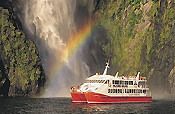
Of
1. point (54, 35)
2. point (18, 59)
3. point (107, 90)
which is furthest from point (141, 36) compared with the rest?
point (107, 90)

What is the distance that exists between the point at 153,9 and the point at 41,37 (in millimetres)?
38752

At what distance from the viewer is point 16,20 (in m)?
135

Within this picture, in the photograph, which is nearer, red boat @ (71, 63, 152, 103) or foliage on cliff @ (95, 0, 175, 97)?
red boat @ (71, 63, 152, 103)

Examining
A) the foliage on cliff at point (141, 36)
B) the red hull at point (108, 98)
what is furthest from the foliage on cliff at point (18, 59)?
the red hull at point (108, 98)

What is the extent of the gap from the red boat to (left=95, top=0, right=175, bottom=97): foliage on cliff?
3298cm

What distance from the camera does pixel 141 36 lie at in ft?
474

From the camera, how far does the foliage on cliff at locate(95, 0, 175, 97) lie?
139000 mm

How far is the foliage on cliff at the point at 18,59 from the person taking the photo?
411ft

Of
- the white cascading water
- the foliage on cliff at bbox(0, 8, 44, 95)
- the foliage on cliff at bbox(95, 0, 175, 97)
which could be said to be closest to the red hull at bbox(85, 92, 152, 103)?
the foliage on cliff at bbox(95, 0, 175, 97)

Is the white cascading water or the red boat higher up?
the white cascading water

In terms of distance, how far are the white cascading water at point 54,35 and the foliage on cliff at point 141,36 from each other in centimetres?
1345

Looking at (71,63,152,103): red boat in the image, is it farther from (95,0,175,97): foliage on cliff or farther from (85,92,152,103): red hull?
(95,0,175,97): foliage on cliff

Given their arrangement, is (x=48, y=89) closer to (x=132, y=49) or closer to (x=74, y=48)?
(x=74, y=48)

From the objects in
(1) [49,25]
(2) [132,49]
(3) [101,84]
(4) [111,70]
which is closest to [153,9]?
(2) [132,49]
